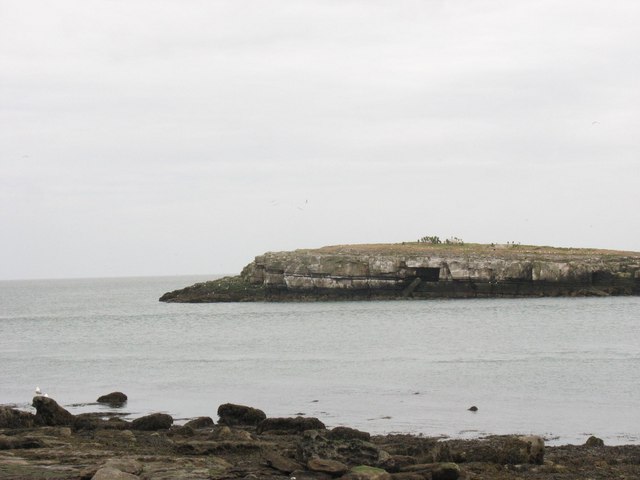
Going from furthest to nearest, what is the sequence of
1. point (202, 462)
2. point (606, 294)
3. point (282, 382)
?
1. point (606, 294)
2. point (282, 382)
3. point (202, 462)

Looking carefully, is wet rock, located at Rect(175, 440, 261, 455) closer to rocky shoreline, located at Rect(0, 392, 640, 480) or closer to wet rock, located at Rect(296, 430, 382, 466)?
rocky shoreline, located at Rect(0, 392, 640, 480)

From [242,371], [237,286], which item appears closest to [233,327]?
[242,371]

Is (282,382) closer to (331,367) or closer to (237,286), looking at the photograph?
(331,367)

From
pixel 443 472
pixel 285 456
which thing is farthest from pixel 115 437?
pixel 443 472

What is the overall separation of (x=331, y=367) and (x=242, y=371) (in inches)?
150

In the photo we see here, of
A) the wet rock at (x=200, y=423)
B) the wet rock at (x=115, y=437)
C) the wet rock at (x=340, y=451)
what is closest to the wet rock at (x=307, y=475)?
the wet rock at (x=340, y=451)

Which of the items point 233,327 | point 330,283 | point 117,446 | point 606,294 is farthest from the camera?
point 330,283

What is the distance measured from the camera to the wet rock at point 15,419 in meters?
21.3

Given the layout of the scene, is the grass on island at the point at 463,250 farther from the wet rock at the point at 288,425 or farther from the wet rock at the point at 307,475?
the wet rock at the point at 307,475

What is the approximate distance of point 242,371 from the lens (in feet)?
122

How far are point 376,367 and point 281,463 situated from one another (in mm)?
21796

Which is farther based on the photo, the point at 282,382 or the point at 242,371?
the point at 242,371

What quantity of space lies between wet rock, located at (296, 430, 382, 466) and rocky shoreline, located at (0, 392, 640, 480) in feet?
0.06

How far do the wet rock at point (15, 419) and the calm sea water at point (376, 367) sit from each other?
526 centimetres
